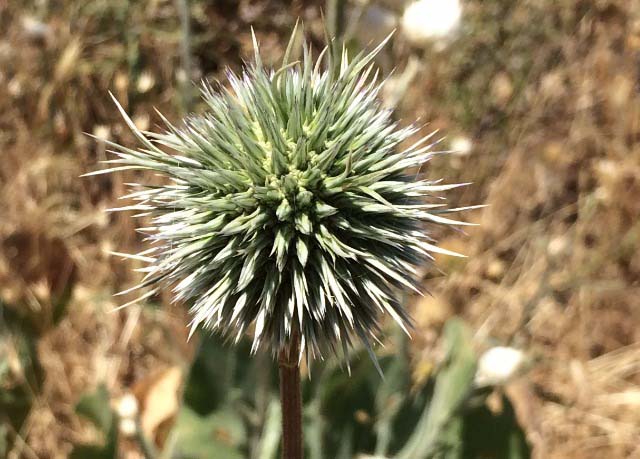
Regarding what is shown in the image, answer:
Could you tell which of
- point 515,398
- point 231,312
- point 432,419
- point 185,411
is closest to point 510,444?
point 432,419

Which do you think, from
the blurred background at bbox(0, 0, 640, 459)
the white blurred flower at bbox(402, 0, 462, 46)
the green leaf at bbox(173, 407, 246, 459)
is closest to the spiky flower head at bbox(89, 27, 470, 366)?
the white blurred flower at bbox(402, 0, 462, 46)

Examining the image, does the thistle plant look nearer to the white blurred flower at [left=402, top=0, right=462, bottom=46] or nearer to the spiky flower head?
the spiky flower head

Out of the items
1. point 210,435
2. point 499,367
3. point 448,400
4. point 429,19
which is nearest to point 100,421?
point 210,435

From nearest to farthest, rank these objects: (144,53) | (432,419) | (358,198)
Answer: (358,198), (432,419), (144,53)

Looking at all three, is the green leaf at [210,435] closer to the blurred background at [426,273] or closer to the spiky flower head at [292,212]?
the blurred background at [426,273]

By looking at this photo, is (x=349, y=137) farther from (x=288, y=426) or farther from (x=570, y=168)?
(x=570, y=168)

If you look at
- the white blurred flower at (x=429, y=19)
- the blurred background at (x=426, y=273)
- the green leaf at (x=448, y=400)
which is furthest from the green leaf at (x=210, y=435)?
the white blurred flower at (x=429, y=19)
